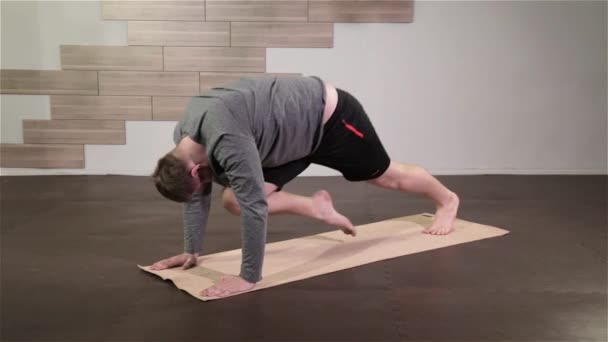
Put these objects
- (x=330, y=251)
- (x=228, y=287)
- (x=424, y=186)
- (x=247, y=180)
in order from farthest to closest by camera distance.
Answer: (x=424, y=186) < (x=330, y=251) < (x=228, y=287) < (x=247, y=180)

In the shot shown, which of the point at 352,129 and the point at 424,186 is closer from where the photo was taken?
the point at 352,129

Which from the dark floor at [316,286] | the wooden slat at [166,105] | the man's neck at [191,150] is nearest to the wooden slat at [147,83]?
the wooden slat at [166,105]

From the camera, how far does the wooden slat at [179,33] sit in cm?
393

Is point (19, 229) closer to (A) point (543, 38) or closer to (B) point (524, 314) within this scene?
(B) point (524, 314)

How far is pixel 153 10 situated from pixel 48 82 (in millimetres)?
878

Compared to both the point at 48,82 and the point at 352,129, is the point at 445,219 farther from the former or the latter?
the point at 48,82

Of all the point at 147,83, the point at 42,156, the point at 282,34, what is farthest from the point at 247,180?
the point at 42,156

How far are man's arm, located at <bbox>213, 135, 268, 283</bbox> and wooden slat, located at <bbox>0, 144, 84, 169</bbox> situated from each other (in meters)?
2.72

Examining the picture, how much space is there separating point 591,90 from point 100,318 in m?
3.64

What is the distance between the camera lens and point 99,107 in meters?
4.03

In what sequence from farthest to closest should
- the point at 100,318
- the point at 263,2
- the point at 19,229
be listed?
the point at 263,2, the point at 19,229, the point at 100,318

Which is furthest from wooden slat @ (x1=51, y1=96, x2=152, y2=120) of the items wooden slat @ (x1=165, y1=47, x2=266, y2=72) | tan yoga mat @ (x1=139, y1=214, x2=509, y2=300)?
tan yoga mat @ (x1=139, y1=214, x2=509, y2=300)

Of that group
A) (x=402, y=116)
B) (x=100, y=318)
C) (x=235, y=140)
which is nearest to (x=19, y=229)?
(x=100, y=318)

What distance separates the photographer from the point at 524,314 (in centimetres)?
166
